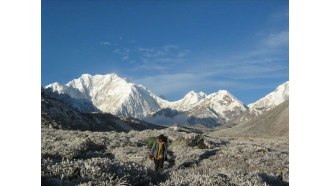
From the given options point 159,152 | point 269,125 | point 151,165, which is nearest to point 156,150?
point 159,152

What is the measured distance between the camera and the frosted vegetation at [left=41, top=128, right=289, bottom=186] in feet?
35.1

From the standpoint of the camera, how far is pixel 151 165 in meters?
20.4

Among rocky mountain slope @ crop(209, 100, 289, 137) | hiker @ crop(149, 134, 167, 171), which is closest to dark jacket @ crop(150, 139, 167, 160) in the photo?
hiker @ crop(149, 134, 167, 171)

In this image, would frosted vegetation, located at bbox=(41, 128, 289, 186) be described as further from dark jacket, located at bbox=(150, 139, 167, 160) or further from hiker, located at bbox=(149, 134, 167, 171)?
dark jacket, located at bbox=(150, 139, 167, 160)

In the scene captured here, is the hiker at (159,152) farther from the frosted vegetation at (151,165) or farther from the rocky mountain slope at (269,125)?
the rocky mountain slope at (269,125)

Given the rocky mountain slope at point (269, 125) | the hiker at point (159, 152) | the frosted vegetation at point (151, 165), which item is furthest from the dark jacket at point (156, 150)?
the rocky mountain slope at point (269, 125)

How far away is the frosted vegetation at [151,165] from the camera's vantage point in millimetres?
10711

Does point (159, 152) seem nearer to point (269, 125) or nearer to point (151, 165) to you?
point (151, 165)
